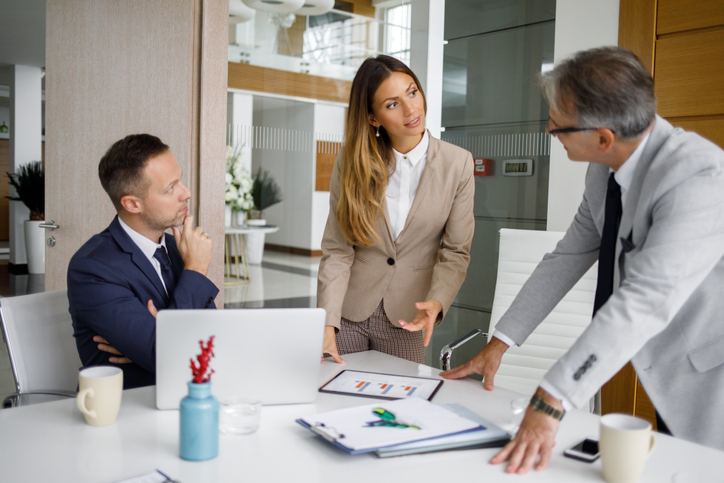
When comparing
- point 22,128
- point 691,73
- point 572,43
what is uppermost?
point 22,128

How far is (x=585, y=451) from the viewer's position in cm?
123

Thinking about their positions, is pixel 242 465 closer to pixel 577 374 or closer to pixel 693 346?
pixel 577 374

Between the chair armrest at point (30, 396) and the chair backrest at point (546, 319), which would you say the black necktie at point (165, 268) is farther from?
the chair backrest at point (546, 319)

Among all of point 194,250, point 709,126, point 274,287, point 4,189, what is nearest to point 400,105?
point 194,250

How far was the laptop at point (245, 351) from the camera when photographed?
1352 millimetres

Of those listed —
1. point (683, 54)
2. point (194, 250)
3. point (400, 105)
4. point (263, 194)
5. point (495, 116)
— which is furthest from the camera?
point (263, 194)

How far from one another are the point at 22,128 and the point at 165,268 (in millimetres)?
9868

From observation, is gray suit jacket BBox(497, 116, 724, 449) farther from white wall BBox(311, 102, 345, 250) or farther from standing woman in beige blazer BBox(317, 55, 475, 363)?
white wall BBox(311, 102, 345, 250)

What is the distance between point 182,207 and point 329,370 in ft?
2.37

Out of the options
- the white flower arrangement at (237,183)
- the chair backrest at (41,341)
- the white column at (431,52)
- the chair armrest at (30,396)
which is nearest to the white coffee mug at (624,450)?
the chair armrest at (30,396)

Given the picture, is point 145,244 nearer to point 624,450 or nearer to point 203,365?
point 203,365

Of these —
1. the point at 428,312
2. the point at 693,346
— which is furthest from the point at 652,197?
the point at 428,312

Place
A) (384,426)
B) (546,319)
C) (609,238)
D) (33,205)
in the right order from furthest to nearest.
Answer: (33,205)
(546,319)
(609,238)
(384,426)

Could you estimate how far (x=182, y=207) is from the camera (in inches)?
78.9
